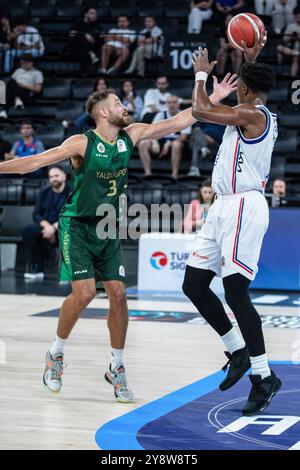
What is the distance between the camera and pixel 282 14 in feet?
55.3

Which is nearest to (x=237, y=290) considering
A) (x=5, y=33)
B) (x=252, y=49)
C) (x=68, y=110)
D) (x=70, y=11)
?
(x=252, y=49)

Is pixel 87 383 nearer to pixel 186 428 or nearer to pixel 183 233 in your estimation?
pixel 186 428

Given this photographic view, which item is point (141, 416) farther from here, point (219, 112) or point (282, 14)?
point (282, 14)

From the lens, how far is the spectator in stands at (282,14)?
16.9 metres

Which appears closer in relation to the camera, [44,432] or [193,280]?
[44,432]

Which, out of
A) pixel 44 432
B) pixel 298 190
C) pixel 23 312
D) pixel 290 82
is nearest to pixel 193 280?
pixel 44 432

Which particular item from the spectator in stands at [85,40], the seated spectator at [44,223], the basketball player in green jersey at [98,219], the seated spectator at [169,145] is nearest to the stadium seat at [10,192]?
the seated spectator at [44,223]

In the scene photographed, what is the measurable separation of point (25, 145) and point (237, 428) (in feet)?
33.0

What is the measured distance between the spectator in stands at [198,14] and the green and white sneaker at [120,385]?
1174 centimetres

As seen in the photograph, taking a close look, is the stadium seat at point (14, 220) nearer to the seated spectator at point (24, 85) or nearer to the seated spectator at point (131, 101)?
the seated spectator at point (131, 101)

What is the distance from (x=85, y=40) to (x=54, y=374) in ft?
39.9

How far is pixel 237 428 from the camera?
5.31 metres

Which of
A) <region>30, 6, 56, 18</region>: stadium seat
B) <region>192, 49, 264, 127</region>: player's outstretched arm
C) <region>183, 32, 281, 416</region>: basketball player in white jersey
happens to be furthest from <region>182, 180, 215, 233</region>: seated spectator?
<region>30, 6, 56, 18</region>: stadium seat

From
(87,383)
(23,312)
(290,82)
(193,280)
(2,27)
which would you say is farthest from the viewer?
(2,27)
